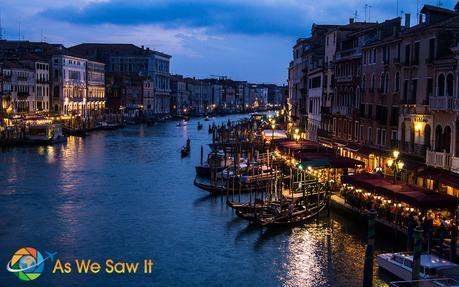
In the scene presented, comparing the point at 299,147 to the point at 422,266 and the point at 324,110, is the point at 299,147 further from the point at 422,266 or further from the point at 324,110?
the point at 422,266

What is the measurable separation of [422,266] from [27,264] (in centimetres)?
775

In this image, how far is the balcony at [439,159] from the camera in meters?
15.1

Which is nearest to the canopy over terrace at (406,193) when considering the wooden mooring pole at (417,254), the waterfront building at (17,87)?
the wooden mooring pole at (417,254)

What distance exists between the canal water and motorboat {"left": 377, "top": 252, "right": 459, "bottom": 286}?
0.36 m

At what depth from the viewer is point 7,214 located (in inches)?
688

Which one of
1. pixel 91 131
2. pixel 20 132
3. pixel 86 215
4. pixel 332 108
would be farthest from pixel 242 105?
pixel 86 215

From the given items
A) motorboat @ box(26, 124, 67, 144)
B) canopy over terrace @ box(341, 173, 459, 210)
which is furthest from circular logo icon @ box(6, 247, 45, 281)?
motorboat @ box(26, 124, 67, 144)

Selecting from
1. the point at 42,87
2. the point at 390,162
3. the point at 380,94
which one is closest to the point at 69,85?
the point at 42,87

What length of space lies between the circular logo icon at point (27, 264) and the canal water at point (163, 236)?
151 mm

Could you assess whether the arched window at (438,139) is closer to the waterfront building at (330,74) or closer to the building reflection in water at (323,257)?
the building reflection in water at (323,257)

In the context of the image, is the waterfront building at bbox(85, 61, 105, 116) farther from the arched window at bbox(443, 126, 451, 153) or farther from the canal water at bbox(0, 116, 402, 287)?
the arched window at bbox(443, 126, 451, 153)

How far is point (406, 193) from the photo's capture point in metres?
13.9

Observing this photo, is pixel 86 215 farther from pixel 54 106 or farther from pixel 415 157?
pixel 54 106

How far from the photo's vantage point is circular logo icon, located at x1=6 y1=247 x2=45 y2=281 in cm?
1257
